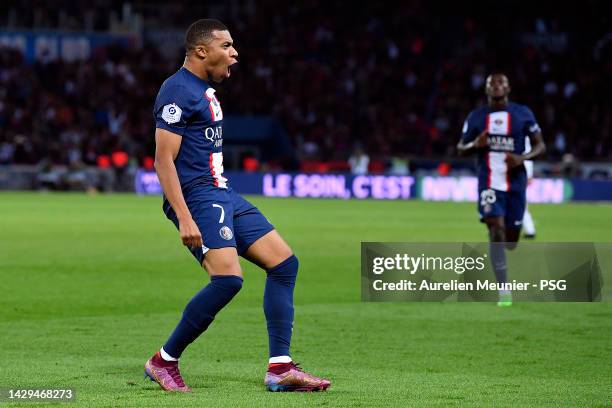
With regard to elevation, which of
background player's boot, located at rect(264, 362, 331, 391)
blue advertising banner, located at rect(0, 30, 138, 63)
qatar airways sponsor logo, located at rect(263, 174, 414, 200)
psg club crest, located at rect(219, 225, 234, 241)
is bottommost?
qatar airways sponsor logo, located at rect(263, 174, 414, 200)

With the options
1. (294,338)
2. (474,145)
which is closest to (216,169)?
(294,338)

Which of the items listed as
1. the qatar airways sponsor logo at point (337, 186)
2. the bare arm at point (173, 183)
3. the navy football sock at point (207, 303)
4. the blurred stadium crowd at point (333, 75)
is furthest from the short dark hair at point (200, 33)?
the blurred stadium crowd at point (333, 75)

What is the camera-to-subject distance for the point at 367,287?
34.7 ft

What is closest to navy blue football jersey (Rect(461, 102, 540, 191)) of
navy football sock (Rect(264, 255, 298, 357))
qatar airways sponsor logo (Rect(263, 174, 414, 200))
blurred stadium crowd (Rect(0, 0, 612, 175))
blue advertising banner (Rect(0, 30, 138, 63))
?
navy football sock (Rect(264, 255, 298, 357))

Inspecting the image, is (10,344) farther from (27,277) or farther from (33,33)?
(33,33)

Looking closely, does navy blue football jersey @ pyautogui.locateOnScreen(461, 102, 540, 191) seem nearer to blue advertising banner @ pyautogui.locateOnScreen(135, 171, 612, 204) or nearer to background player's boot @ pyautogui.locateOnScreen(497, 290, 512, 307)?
background player's boot @ pyautogui.locateOnScreen(497, 290, 512, 307)

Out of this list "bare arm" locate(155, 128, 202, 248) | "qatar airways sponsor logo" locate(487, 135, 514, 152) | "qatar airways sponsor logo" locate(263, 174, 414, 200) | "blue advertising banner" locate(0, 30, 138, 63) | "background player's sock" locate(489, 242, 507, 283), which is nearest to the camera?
"bare arm" locate(155, 128, 202, 248)

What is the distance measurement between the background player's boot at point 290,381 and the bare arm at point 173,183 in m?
0.88

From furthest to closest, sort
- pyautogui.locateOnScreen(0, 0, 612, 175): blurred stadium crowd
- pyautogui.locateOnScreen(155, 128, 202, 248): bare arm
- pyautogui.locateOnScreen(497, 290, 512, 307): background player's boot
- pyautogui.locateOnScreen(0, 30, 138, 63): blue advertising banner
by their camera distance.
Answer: pyautogui.locateOnScreen(0, 30, 138, 63): blue advertising banner, pyautogui.locateOnScreen(0, 0, 612, 175): blurred stadium crowd, pyautogui.locateOnScreen(497, 290, 512, 307): background player's boot, pyautogui.locateOnScreen(155, 128, 202, 248): bare arm

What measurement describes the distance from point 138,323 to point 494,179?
3889 mm

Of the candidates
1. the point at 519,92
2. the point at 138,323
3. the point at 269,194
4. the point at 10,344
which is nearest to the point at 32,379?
the point at 10,344

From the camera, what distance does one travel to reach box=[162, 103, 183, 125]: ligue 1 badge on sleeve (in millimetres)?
7113

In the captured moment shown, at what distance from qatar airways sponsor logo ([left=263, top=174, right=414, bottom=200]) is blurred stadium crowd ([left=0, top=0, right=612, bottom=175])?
6.64ft

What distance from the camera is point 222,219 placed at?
716 centimetres
